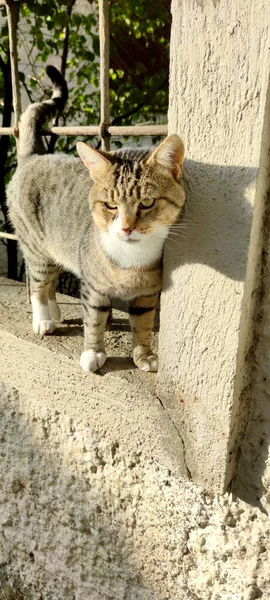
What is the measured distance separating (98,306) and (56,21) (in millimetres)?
1946

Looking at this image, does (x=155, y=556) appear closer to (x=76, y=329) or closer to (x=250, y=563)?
(x=250, y=563)

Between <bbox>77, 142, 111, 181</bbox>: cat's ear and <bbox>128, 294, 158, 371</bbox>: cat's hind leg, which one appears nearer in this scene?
<bbox>77, 142, 111, 181</bbox>: cat's ear

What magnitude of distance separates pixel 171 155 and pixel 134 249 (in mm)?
289

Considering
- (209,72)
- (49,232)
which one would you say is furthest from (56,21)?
(209,72)

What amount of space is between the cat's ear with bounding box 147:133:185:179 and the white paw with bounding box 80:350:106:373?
59 centimetres

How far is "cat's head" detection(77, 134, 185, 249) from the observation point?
1293 millimetres

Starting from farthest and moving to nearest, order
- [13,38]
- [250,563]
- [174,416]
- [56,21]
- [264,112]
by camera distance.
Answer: [56,21] → [13,38] → [174,416] → [250,563] → [264,112]

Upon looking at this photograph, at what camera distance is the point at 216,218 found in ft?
3.92

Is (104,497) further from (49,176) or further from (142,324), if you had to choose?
(49,176)

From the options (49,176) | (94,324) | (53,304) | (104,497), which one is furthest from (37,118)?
(104,497)

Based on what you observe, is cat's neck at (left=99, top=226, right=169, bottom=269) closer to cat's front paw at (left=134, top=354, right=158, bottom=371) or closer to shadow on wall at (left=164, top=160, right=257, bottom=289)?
shadow on wall at (left=164, top=160, right=257, bottom=289)

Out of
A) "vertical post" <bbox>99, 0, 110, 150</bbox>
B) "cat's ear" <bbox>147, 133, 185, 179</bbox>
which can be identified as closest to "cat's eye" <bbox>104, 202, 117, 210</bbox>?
"cat's ear" <bbox>147, 133, 185, 179</bbox>

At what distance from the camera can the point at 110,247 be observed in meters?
1.45

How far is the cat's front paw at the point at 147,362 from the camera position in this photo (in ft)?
5.08
